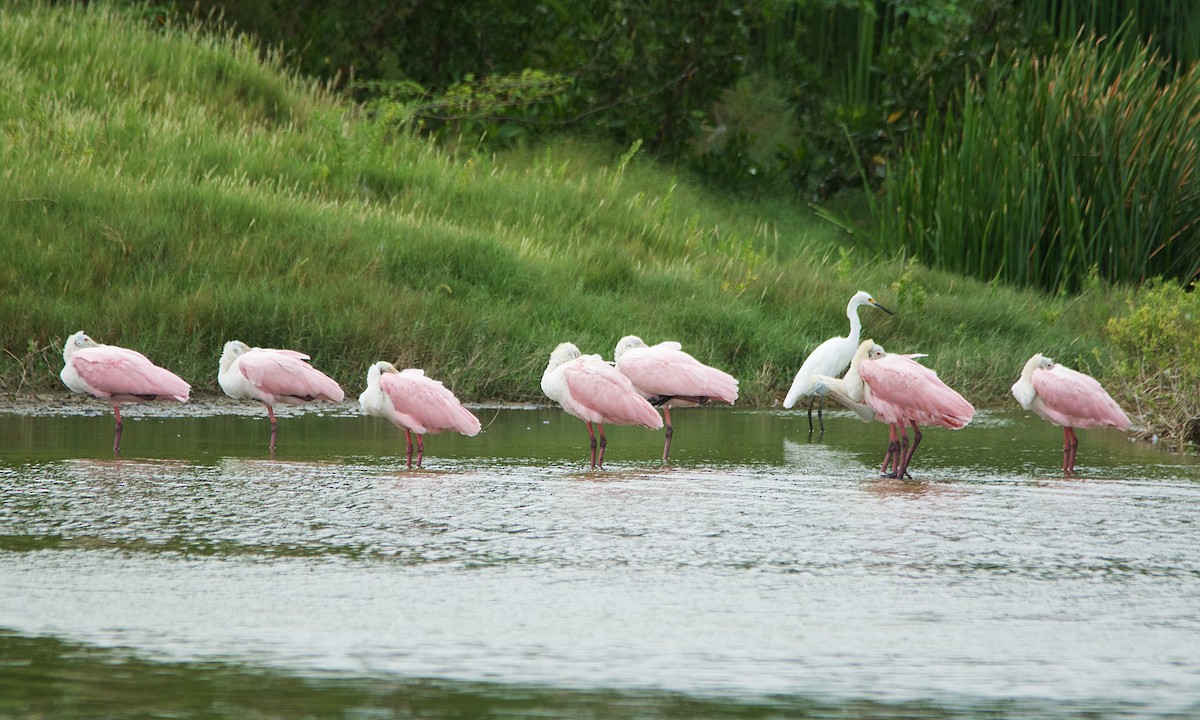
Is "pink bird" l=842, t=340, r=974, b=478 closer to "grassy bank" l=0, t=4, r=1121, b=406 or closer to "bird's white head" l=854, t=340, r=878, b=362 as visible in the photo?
"bird's white head" l=854, t=340, r=878, b=362

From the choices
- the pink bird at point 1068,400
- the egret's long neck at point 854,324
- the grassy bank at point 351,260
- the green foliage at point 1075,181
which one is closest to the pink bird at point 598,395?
the pink bird at point 1068,400

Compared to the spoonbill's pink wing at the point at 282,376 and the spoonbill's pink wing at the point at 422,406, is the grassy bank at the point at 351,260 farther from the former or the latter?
the spoonbill's pink wing at the point at 422,406

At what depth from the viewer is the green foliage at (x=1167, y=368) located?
32.6 feet

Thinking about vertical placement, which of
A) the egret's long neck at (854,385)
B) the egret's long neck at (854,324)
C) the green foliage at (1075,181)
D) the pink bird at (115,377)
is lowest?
the pink bird at (115,377)

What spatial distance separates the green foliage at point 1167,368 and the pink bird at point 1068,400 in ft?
2.91

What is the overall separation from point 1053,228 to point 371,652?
13535 millimetres

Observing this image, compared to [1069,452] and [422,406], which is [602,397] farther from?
[1069,452]

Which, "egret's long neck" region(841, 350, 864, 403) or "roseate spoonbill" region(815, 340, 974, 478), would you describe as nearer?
"roseate spoonbill" region(815, 340, 974, 478)

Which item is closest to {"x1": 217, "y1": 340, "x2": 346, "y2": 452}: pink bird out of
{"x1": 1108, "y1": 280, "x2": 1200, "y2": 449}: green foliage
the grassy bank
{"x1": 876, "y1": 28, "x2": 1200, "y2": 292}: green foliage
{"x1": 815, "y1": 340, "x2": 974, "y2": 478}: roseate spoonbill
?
the grassy bank

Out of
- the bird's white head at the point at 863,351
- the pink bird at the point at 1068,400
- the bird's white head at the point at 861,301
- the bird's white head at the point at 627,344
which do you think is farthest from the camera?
the bird's white head at the point at 861,301

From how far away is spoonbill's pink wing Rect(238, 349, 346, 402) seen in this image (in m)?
9.57

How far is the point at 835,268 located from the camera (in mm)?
16328

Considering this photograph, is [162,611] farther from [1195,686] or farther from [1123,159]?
[1123,159]

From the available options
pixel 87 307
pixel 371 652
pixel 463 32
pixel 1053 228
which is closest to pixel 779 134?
pixel 463 32
